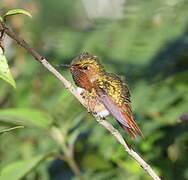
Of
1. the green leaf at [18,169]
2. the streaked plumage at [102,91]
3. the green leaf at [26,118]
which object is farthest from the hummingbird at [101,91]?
the green leaf at [26,118]

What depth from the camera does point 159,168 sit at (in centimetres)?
436

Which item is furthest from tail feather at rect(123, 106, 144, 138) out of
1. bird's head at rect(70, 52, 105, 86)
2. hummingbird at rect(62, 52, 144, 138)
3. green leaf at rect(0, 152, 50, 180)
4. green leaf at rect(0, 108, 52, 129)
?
green leaf at rect(0, 108, 52, 129)

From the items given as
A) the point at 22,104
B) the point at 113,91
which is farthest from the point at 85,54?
the point at 22,104

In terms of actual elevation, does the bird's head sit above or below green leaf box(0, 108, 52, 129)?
below

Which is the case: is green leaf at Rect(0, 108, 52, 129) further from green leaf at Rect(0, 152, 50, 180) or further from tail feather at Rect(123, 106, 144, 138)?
tail feather at Rect(123, 106, 144, 138)

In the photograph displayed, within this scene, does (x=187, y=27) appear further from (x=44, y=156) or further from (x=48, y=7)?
(x=48, y=7)

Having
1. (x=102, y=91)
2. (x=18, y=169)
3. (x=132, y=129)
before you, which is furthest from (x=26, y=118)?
(x=132, y=129)

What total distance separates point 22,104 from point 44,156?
66.2 inches

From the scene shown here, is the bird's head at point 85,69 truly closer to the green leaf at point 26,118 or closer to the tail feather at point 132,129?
the tail feather at point 132,129

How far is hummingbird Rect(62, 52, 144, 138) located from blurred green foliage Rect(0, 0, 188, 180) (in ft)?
2.99

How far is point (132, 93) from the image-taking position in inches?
175

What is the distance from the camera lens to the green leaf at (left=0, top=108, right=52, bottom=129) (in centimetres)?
339

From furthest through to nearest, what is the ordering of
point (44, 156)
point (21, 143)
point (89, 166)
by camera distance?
point (21, 143)
point (89, 166)
point (44, 156)

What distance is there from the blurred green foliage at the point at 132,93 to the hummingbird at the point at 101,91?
0.91 m
